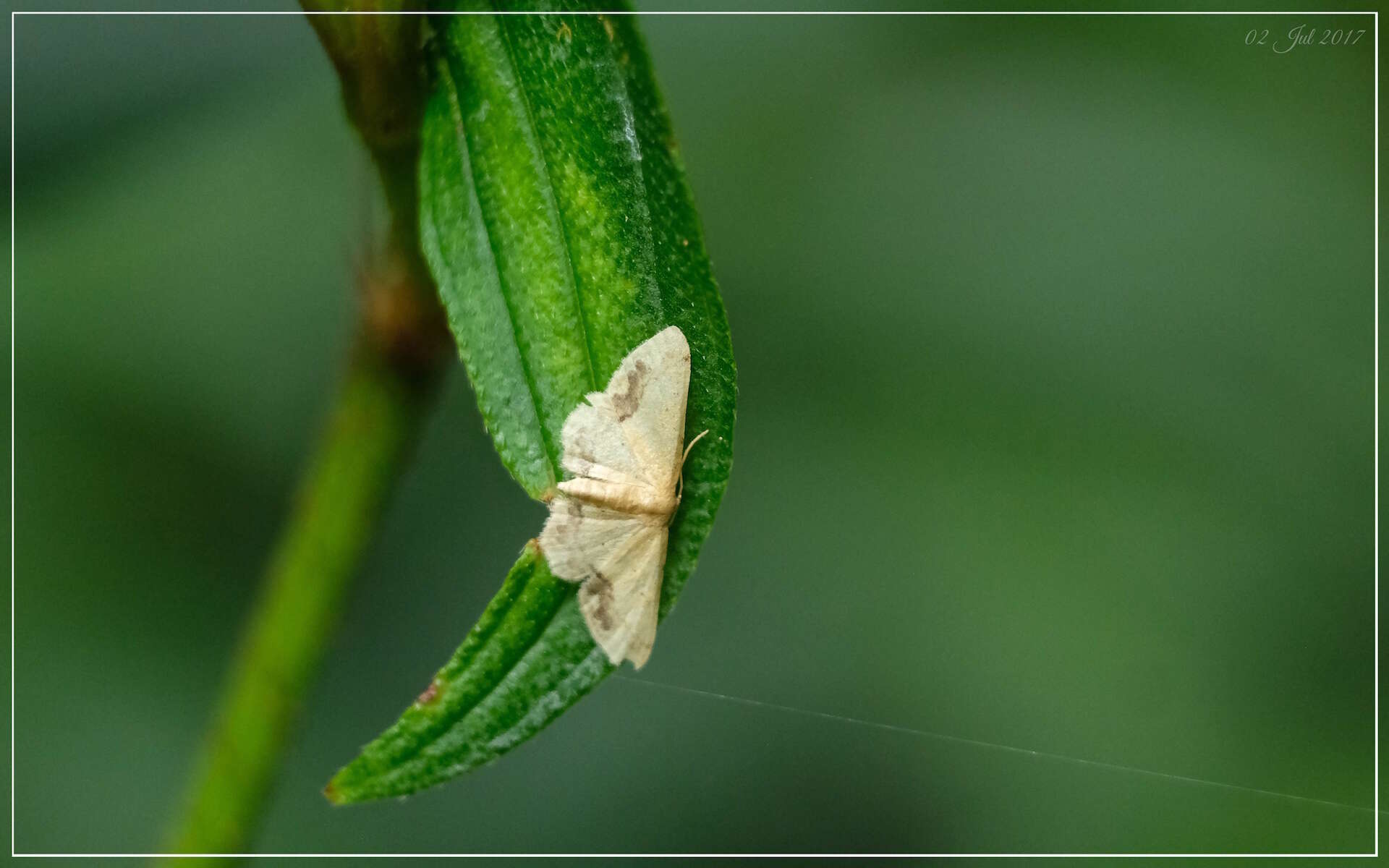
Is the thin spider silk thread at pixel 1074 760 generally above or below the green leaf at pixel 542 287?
below

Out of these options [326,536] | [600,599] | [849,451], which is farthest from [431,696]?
[849,451]

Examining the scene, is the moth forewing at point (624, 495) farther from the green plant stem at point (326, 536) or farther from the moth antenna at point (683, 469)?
the green plant stem at point (326, 536)

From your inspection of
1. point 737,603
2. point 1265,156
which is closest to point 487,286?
point 737,603

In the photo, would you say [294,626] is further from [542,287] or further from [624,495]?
[542,287]

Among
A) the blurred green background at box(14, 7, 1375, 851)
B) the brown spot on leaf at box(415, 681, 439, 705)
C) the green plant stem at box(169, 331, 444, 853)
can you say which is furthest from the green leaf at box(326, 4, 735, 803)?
the blurred green background at box(14, 7, 1375, 851)

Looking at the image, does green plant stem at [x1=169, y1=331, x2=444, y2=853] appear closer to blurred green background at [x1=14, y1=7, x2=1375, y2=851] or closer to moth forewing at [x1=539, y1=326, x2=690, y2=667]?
moth forewing at [x1=539, y1=326, x2=690, y2=667]

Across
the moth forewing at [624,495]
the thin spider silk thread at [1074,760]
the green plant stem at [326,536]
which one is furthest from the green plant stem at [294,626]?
the thin spider silk thread at [1074,760]
